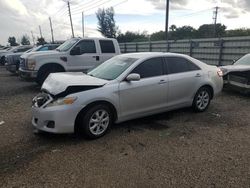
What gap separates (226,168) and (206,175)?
411 mm

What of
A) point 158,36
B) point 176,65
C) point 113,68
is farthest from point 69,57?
point 158,36

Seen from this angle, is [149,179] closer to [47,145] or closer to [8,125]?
[47,145]

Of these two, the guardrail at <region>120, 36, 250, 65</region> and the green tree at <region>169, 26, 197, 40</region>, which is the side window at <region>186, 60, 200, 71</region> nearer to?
the guardrail at <region>120, 36, 250, 65</region>

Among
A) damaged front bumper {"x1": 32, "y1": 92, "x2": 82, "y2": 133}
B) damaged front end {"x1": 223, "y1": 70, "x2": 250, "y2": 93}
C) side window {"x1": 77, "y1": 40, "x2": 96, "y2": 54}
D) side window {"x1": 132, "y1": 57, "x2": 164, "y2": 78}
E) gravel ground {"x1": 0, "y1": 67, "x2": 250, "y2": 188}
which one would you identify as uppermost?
side window {"x1": 77, "y1": 40, "x2": 96, "y2": 54}

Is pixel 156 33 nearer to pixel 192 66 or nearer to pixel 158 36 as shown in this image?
pixel 158 36

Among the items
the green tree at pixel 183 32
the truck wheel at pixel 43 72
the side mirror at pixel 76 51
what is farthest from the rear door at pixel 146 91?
the green tree at pixel 183 32

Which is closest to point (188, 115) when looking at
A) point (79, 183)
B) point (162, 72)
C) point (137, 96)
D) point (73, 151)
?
point (162, 72)

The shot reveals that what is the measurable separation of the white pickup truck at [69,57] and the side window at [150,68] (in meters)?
4.13

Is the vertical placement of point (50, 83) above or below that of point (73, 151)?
above

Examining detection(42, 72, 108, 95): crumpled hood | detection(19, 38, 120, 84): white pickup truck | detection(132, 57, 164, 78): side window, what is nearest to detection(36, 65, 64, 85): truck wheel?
detection(19, 38, 120, 84): white pickup truck

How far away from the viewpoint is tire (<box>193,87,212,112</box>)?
6.62 meters

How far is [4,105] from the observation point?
7.86 metres

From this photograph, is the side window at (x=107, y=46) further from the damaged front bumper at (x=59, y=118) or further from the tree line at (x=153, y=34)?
the tree line at (x=153, y=34)

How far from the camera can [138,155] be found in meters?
4.33
